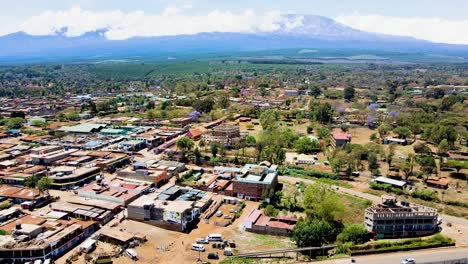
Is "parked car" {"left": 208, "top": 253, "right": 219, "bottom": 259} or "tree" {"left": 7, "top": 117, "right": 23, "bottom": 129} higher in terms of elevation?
"tree" {"left": 7, "top": 117, "right": 23, "bottom": 129}

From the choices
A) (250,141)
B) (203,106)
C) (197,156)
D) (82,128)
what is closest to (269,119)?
(250,141)

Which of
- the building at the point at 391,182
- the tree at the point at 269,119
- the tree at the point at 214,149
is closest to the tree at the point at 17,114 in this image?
the tree at the point at 214,149

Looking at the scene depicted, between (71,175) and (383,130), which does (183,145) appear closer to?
(71,175)

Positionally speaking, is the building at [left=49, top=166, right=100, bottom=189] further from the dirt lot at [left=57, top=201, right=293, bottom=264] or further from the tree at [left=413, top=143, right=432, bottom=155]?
the tree at [left=413, top=143, right=432, bottom=155]

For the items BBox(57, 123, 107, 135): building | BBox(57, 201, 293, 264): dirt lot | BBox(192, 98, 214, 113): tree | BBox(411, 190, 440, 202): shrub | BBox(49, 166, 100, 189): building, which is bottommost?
BBox(57, 201, 293, 264): dirt lot

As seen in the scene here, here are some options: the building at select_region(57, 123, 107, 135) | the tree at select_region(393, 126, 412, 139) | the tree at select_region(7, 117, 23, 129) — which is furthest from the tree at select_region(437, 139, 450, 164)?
the tree at select_region(7, 117, 23, 129)

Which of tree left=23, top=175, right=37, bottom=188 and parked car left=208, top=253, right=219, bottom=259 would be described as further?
tree left=23, top=175, right=37, bottom=188

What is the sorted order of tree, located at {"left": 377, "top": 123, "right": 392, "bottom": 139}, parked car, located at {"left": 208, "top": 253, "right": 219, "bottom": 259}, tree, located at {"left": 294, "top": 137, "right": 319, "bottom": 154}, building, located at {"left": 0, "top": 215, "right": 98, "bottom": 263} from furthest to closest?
1. tree, located at {"left": 377, "top": 123, "right": 392, "bottom": 139}
2. tree, located at {"left": 294, "top": 137, "right": 319, "bottom": 154}
3. parked car, located at {"left": 208, "top": 253, "right": 219, "bottom": 259}
4. building, located at {"left": 0, "top": 215, "right": 98, "bottom": 263}

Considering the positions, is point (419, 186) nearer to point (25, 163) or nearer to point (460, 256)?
point (460, 256)

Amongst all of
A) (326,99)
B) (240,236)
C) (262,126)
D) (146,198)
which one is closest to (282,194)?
(240,236)
